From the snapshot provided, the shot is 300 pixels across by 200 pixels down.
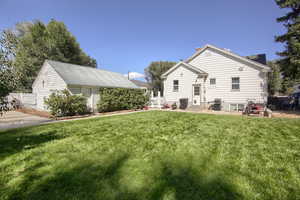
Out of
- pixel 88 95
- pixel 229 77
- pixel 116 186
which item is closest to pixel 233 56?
pixel 229 77

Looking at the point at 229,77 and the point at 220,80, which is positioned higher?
the point at 229,77

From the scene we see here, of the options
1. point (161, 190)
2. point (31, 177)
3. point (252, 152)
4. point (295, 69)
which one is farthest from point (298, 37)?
point (31, 177)

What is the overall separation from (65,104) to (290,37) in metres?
18.1

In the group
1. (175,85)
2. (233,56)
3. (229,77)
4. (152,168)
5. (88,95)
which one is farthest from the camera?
(175,85)

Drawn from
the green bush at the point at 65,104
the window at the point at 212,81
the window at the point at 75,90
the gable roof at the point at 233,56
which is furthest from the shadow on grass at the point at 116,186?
the gable roof at the point at 233,56

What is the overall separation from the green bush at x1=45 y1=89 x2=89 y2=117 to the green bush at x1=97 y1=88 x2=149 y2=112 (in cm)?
185

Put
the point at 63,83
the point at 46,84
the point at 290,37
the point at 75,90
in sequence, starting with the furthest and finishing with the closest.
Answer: the point at 46,84 → the point at 75,90 → the point at 63,83 → the point at 290,37

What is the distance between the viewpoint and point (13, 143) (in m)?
4.26

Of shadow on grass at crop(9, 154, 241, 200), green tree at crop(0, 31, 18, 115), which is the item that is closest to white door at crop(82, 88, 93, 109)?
green tree at crop(0, 31, 18, 115)

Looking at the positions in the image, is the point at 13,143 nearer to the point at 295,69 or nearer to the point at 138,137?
the point at 138,137

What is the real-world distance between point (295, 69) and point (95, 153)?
15.1 meters

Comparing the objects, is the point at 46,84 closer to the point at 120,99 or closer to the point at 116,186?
the point at 120,99

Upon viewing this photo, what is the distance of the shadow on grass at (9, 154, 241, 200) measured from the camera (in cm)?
191

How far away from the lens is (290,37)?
10.6 meters
